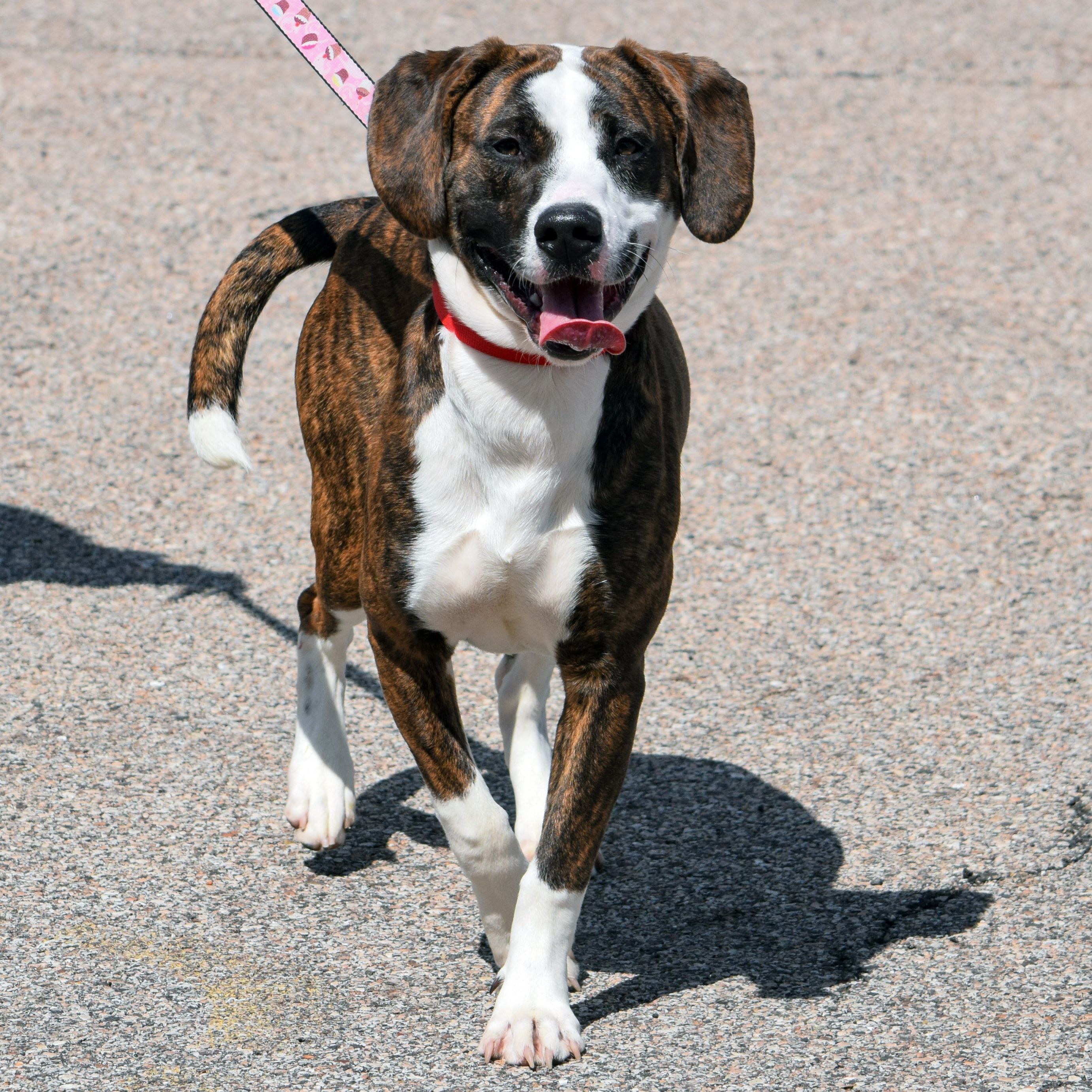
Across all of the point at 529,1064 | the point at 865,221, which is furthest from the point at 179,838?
the point at 865,221

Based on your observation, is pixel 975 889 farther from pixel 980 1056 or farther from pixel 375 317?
pixel 375 317

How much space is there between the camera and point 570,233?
2752 mm

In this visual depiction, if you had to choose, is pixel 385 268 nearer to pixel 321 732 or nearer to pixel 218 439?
pixel 218 439

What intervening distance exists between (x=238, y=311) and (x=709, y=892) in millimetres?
1770

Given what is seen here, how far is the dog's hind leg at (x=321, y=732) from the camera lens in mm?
3928

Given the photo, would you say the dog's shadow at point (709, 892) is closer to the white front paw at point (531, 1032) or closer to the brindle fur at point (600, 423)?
the white front paw at point (531, 1032)

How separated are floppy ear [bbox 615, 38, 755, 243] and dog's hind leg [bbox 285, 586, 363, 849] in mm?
1428

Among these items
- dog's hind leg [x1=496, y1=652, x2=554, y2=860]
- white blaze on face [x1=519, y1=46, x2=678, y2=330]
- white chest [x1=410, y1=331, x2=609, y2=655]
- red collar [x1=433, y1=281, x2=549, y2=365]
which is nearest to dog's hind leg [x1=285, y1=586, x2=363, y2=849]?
dog's hind leg [x1=496, y1=652, x2=554, y2=860]

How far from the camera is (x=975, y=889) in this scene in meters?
3.79

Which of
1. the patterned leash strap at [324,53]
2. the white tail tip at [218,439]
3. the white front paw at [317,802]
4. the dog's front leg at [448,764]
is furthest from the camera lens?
the white front paw at [317,802]

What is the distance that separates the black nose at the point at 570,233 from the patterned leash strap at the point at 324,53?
986 mm

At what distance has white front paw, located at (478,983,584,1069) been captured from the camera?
3.08m

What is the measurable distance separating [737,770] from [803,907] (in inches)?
27.4

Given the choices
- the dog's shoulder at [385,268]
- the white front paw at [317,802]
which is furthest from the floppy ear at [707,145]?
the white front paw at [317,802]
